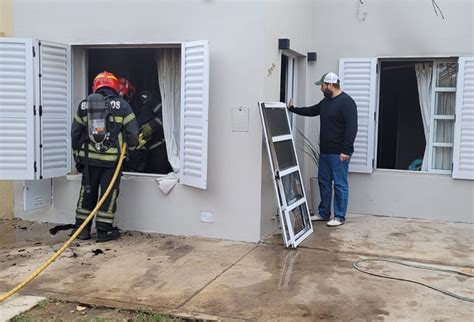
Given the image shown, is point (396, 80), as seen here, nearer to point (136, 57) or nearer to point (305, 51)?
point (305, 51)

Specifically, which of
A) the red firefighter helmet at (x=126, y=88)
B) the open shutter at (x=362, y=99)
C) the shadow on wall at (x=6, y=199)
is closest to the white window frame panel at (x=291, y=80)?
the open shutter at (x=362, y=99)

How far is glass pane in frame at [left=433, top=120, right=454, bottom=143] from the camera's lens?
24.7 feet

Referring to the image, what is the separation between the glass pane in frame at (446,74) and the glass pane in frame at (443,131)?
1.73 feet

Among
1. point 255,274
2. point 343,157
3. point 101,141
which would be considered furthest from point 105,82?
point 343,157

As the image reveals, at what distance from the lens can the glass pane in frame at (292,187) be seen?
20.2ft

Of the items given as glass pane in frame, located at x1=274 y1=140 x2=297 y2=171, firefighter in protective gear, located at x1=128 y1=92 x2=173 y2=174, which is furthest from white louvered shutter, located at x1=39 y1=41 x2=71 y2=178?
glass pane in frame, located at x1=274 y1=140 x2=297 y2=171

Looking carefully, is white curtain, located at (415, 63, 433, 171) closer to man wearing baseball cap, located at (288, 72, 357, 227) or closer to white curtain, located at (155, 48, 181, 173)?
man wearing baseball cap, located at (288, 72, 357, 227)

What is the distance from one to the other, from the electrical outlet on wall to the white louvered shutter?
6.19 ft

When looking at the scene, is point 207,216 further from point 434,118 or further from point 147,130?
point 434,118

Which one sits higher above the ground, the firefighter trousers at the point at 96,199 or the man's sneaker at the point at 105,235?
the firefighter trousers at the point at 96,199

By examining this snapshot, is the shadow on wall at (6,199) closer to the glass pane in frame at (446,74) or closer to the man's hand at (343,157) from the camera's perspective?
the man's hand at (343,157)

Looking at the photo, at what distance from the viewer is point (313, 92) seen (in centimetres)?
795

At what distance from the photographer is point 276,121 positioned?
20.6 feet

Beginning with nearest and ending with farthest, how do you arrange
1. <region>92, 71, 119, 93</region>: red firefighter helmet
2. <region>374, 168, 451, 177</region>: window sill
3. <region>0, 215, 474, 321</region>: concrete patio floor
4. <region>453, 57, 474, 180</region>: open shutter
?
<region>0, 215, 474, 321</region>: concrete patio floor → <region>92, 71, 119, 93</region>: red firefighter helmet → <region>453, 57, 474, 180</region>: open shutter → <region>374, 168, 451, 177</region>: window sill
